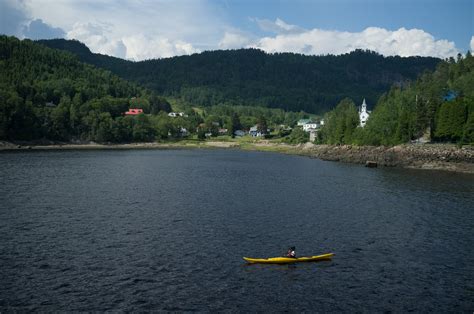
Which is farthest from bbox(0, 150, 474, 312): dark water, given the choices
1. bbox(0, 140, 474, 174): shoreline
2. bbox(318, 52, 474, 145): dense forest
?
bbox(318, 52, 474, 145): dense forest

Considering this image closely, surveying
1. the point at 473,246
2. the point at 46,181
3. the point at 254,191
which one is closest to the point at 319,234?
the point at 473,246

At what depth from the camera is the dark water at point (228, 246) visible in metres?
33.1

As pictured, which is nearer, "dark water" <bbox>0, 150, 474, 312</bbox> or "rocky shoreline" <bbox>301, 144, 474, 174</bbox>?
"dark water" <bbox>0, 150, 474, 312</bbox>

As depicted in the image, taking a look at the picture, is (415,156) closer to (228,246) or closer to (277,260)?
(228,246)

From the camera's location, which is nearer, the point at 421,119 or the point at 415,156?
the point at 415,156

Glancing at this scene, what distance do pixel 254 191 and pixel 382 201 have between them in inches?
933

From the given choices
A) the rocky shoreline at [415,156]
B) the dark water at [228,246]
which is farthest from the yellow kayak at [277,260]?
the rocky shoreline at [415,156]

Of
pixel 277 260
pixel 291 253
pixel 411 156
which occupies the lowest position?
pixel 277 260

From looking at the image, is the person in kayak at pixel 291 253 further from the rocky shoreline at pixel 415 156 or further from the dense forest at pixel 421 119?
the dense forest at pixel 421 119

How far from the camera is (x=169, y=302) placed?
105ft

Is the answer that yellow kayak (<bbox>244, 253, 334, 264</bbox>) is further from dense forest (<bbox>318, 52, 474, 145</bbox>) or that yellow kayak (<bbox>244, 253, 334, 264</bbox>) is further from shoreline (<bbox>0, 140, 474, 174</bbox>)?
dense forest (<bbox>318, 52, 474, 145</bbox>)

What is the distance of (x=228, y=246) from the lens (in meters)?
45.7

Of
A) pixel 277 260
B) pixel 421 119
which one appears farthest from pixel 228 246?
pixel 421 119

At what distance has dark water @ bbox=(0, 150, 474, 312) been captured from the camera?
33.1m
